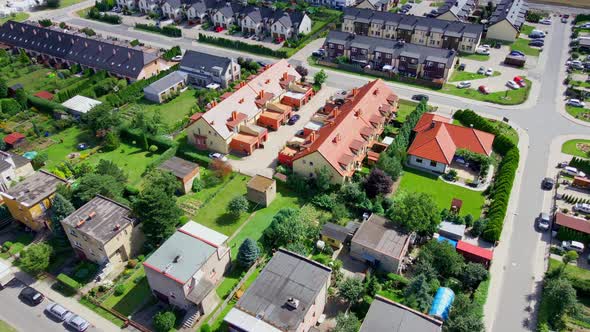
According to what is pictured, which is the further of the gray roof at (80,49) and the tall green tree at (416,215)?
the gray roof at (80,49)

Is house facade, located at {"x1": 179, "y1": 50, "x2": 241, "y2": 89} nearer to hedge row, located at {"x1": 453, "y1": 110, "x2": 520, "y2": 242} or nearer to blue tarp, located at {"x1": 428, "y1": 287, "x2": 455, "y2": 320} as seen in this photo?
hedge row, located at {"x1": 453, "y1": 110, "x2": 520, "y2": 242}

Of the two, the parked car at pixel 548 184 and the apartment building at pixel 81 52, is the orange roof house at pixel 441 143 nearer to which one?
the parked car at pixel 548 184

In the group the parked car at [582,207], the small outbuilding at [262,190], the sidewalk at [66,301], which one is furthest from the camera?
the small outbuilding at [262,190]

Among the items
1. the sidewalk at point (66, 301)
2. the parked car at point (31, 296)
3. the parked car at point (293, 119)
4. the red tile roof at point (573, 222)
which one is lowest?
the sidewalk at point (66, 301)

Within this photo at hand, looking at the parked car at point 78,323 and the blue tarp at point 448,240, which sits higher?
the blue tarp at point 448,240

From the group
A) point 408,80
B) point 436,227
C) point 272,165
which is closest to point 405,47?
point 408,80

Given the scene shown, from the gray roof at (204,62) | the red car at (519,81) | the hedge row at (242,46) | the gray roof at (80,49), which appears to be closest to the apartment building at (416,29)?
the red car at (519,81)

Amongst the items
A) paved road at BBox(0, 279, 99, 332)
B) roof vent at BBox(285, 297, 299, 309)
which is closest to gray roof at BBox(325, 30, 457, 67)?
roof vent at BBox(285, 297, 299, 309)
